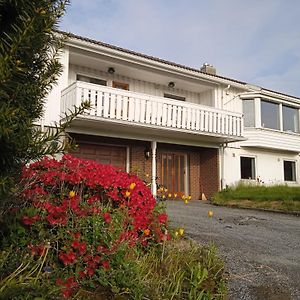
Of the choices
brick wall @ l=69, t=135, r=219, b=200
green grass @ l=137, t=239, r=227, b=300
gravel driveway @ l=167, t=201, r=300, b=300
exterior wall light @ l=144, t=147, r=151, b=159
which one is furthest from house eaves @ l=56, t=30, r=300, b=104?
green grass @ l=137, t=239, r=227, b=300

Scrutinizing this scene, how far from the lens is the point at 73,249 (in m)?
3.52

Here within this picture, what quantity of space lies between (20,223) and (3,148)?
1796mm

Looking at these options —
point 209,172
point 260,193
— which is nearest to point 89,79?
point 209,172

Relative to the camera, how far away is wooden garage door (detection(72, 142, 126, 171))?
564 inches

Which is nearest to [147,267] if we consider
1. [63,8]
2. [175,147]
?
[63,8]

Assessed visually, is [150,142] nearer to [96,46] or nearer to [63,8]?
[96,46]

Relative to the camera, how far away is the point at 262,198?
14188 mm

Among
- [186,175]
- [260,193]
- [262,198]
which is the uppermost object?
[186,175]

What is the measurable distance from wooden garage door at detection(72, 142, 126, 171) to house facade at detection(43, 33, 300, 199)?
4 cm

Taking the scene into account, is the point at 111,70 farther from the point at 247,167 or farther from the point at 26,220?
the point at 26,220

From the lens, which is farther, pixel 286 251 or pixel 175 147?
pixel 175 147

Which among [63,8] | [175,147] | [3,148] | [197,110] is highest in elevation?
[197,110]

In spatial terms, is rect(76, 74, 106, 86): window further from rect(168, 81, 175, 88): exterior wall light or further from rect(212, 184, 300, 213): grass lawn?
rect(212, 184, 300, 213): grass lawn

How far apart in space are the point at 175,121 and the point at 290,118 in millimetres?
9387
